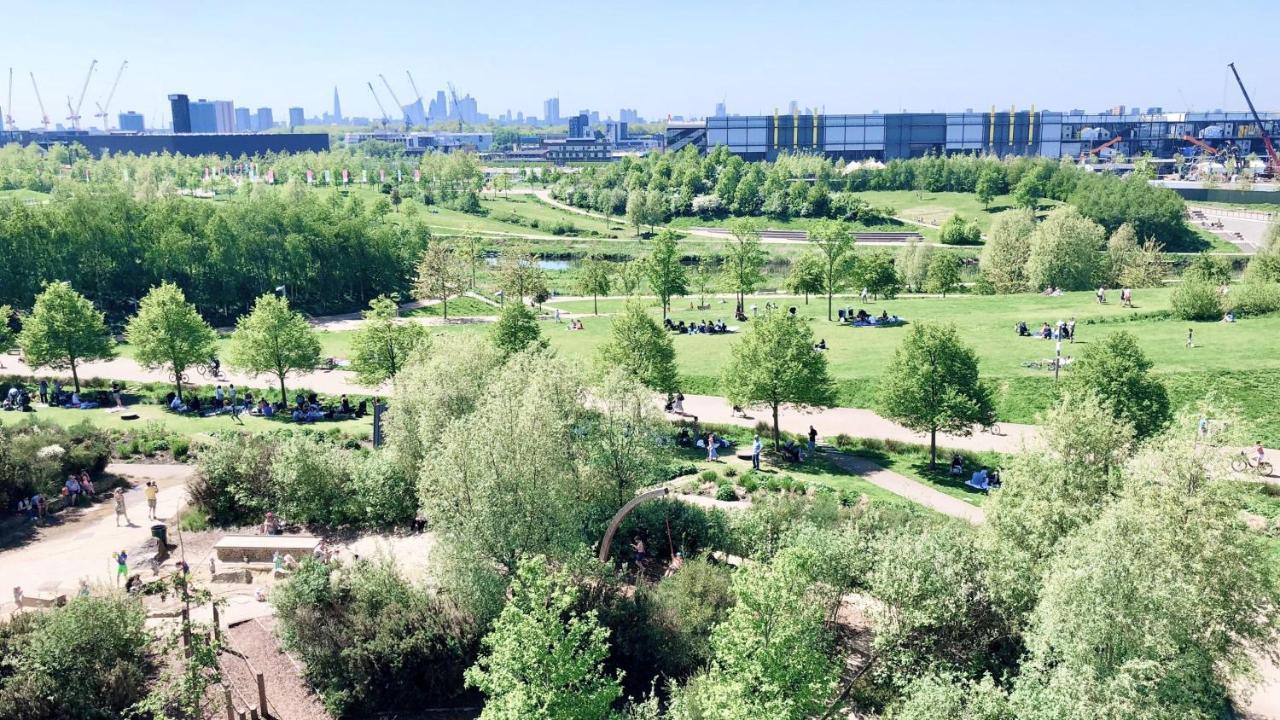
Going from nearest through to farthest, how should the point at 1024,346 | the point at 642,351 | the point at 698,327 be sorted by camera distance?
the point at 642,351, the point at 1024,346, the point at 698,327

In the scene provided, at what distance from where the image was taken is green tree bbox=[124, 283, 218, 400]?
4869 centimetres

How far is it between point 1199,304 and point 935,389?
26.5m

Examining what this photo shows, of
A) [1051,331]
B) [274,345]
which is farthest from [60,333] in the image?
[1051,331]

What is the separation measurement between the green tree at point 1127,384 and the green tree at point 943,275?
38286 millimetres

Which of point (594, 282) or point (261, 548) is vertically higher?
point (594, 282)

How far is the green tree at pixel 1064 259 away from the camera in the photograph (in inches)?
2963

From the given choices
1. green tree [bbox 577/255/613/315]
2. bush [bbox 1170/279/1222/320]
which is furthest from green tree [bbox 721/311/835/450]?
green tree [bbox 577/255/613/315]

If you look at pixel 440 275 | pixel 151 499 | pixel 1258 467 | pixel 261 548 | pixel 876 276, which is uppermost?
pixel 876 276

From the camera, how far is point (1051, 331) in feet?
173

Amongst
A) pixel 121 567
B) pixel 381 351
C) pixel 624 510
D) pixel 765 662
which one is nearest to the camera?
pixel 765 662

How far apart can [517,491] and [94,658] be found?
11.1m

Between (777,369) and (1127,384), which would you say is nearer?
(1127,384)

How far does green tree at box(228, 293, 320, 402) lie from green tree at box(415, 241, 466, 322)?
77.9 feet

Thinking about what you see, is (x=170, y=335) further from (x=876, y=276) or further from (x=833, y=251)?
(x=876, y=276)
